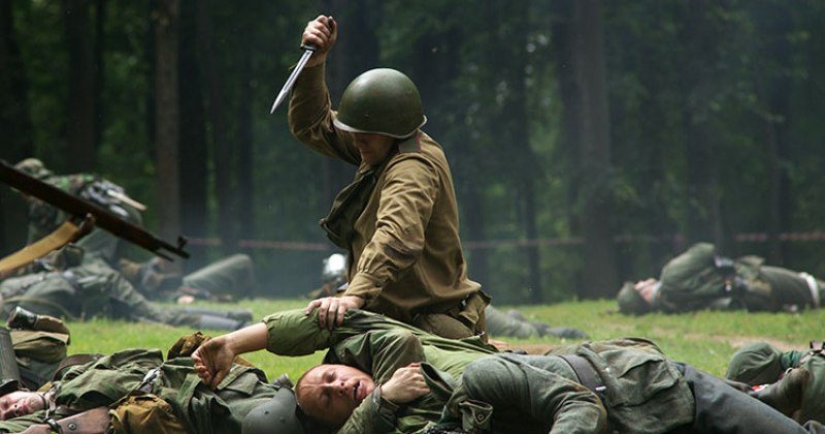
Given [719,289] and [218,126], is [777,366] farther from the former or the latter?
[218,126]

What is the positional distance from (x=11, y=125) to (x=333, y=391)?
54.7 ft

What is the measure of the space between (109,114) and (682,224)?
12.1 meters

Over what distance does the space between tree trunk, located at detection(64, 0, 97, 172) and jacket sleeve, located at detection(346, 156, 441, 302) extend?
15993mm

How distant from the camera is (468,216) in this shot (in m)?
25.1

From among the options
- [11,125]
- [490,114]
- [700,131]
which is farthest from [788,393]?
[490,114]

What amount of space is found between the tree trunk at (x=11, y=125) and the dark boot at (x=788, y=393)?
54.7 ft

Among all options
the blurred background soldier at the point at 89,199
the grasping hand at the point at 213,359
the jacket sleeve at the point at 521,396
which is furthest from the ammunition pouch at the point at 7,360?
the blurred background soldier at the point at 89,199

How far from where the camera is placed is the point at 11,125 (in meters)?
21.1

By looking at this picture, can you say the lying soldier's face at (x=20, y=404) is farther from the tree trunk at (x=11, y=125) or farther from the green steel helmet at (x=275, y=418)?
the tree trunk at (x=11, y=125)

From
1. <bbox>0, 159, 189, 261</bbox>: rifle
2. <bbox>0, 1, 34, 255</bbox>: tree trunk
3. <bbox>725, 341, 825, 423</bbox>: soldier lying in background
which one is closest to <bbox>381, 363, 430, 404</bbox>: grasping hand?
<bbox>725, 341, 825, 423</bbox>: soldier lying in background

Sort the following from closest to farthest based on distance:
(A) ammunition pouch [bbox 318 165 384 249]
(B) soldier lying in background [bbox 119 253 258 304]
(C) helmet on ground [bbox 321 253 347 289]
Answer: (A) ammunition pouch [bbox 318 165 384 249] → (C) helmet on ground [bbox 321 253 347 289] → (B) soldier lying in background [bbox 119 253 258 304]

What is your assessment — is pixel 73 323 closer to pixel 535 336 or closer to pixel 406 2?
pixel 535 336

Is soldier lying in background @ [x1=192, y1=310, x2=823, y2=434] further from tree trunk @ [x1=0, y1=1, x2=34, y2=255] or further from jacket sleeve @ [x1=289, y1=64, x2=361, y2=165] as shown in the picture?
tree trunk @ [x1=0, y1=1, x2=34, y2=255]

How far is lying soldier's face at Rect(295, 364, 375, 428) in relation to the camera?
569 centimetres
